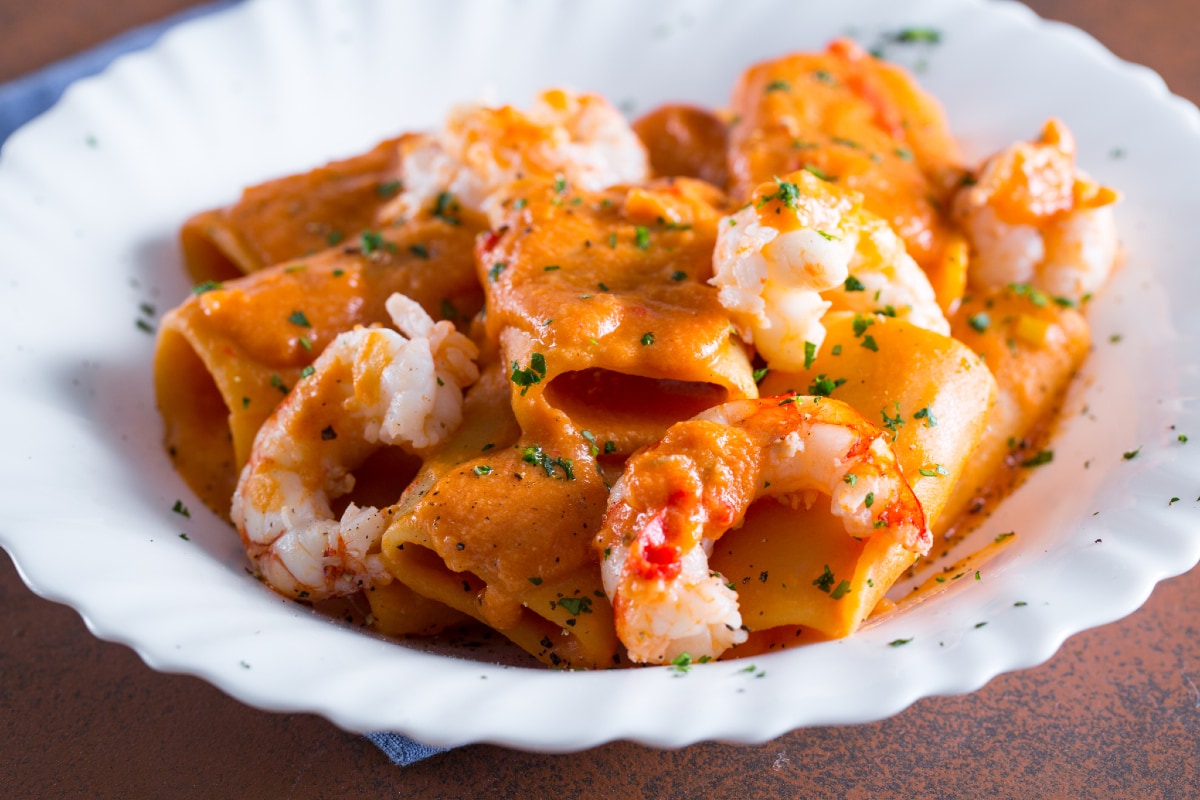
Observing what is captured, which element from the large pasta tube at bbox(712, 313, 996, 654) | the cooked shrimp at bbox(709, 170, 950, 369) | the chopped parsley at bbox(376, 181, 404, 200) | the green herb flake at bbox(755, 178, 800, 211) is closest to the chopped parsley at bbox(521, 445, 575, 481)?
the large pasta tube at bbox(712, 313, 996, 654)

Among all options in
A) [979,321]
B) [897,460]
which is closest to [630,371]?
[897,460]

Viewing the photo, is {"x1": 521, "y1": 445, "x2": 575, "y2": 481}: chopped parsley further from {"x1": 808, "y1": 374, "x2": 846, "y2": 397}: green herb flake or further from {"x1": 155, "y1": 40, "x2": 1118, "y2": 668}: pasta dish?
{"x1": 808, "y1": 374, "x2": 846, "y2": 397}: green herb flake

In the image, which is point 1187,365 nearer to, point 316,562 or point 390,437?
point 390,437

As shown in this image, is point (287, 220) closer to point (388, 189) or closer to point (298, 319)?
point (388, 189)

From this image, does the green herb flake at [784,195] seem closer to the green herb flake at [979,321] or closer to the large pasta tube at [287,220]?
the green herb flake at [979,321]

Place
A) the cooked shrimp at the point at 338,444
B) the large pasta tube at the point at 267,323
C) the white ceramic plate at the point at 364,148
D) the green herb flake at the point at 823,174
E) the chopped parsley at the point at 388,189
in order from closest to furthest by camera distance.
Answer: the white ceramic plate at the point at 364,148 < the cooked shrimp at the point at 338,444 < the large pasta tube at the point at 267,323 < the green herb flake at the point at 823,174 < the chopped parsley at the point at 388,189

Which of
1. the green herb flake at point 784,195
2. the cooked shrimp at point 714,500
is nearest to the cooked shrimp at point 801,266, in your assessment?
the green herb flake at point 784,195

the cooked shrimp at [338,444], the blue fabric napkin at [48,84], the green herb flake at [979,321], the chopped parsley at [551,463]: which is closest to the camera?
the chopped parsley at [551,463]
